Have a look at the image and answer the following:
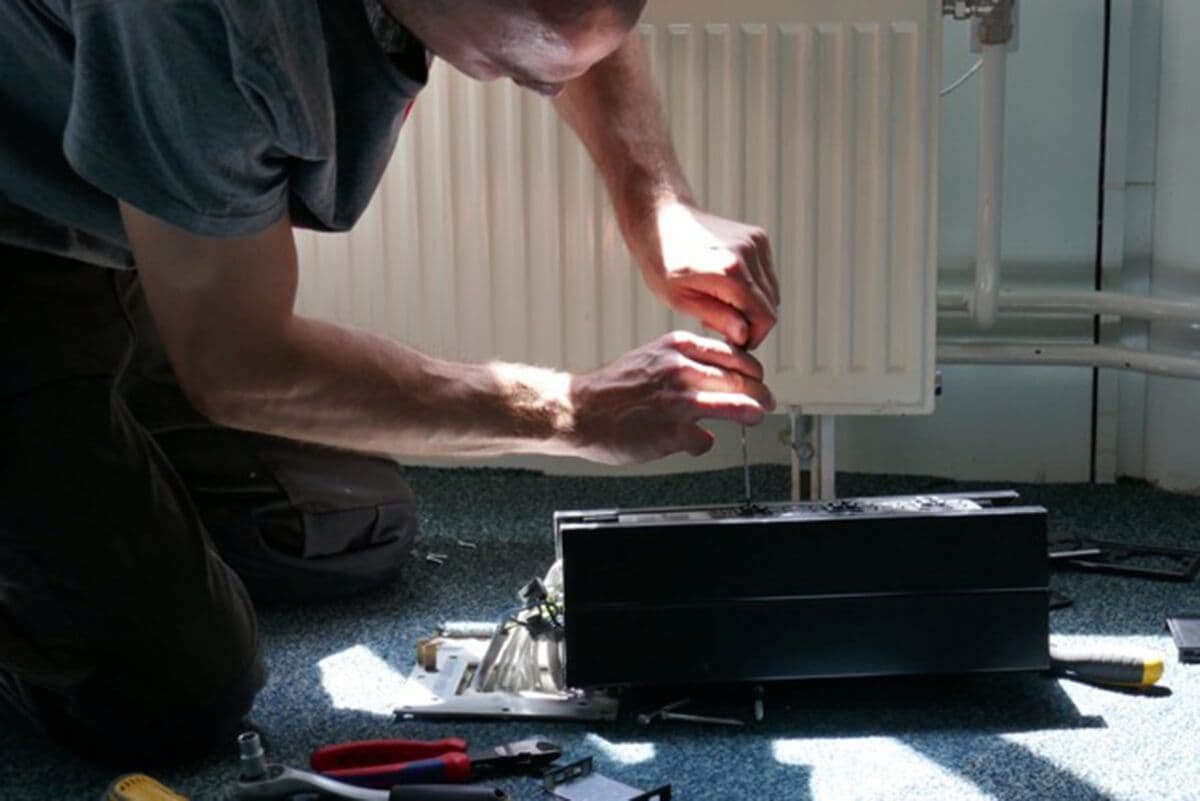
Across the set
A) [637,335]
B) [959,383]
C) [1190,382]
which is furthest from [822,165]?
[1190,382]

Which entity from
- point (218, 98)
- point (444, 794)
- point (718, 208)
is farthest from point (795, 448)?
point (218, 98)

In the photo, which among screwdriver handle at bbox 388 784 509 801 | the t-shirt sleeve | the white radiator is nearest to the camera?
the t-shirt sleeve

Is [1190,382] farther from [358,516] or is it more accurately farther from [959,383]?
[358,516]

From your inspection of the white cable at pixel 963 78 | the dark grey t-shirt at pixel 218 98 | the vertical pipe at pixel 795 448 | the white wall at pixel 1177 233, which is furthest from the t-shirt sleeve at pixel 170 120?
the white wall at pixel 1177 233

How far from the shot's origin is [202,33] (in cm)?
83

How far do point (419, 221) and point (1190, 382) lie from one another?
0.95 m

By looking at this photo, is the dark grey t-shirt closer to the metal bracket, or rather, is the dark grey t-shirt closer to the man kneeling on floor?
the man kneeling on floor

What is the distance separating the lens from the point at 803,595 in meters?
1.30

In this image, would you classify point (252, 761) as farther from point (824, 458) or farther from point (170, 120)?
point (824, 458)

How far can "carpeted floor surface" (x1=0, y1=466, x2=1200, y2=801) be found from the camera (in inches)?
47.0

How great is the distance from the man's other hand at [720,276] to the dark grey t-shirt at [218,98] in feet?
0.87

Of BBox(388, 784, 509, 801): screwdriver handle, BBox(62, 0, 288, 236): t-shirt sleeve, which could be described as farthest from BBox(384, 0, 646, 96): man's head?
BBox(388, 784, 509, 801): screwdriver handle

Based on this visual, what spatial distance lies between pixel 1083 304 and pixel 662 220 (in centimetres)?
88

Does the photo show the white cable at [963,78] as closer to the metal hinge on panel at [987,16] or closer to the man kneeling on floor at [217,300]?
the metal hinge on panel at [987,16]
